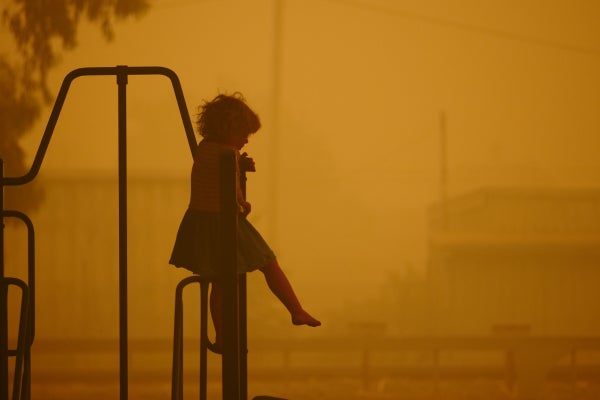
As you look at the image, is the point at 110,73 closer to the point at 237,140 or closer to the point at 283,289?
the point at 237,140

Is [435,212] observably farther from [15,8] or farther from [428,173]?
[15,8]

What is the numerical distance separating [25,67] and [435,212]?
29.9 ft

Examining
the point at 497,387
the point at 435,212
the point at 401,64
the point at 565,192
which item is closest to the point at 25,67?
the point at 497,387

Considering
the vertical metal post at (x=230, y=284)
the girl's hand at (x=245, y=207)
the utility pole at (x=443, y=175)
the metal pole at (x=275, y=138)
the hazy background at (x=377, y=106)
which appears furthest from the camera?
the hazy background at (x=377, y=106)

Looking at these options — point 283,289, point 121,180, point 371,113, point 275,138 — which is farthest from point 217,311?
point 371,113

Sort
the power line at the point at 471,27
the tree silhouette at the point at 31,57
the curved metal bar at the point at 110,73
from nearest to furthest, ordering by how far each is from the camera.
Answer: the curved metal bar at the point at 110,73, the tree silhouette at the point at 31,57, the power line at the point at 471,27

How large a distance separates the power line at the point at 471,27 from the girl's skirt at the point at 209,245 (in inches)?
604

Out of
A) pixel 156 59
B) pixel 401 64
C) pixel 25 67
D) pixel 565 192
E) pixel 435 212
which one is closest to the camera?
pixel 25 67

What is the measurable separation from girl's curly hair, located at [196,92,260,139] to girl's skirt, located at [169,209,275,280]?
220 millimetres

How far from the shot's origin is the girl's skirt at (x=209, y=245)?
220cm

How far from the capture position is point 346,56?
1816 cm

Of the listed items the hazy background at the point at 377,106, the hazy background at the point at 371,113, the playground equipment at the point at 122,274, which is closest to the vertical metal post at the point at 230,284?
the playground equipment at the point at 122,274

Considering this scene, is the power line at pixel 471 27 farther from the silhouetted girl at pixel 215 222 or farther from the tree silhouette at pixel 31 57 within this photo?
the silhouetted girl at pixel 215 222

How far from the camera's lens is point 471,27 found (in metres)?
17.3
